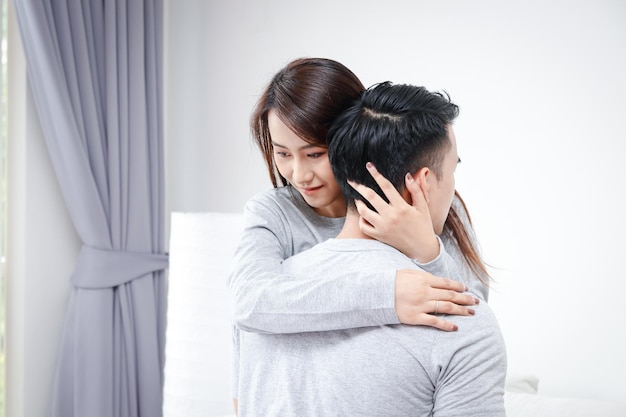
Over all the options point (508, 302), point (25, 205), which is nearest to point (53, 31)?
point (25, 205)

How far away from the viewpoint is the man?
888mm

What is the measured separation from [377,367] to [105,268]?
6.22 feet

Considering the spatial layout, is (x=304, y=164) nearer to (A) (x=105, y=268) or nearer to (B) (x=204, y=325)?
(B) (x=204, y=325)

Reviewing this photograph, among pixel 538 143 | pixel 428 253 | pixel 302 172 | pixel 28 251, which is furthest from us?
pixel 28 251

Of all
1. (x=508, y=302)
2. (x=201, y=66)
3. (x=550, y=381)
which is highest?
(x=201, y=66)

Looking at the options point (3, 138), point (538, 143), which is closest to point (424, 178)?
point (538, 143)

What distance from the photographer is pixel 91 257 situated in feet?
8.47

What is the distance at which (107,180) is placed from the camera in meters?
2.65

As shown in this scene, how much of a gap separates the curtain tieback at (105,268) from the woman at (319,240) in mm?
1310

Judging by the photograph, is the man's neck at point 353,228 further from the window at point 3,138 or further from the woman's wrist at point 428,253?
the window at point 3,138

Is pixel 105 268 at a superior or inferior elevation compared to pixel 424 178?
inferior

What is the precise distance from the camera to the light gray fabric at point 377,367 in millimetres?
884

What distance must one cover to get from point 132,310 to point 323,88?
1778 millimetres

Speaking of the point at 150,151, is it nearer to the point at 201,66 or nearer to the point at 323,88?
the point at 201,66
